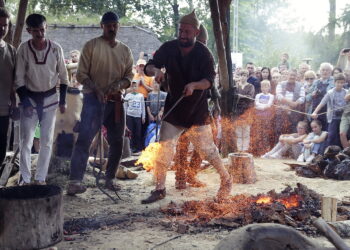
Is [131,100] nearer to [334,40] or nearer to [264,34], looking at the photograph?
[334,40]

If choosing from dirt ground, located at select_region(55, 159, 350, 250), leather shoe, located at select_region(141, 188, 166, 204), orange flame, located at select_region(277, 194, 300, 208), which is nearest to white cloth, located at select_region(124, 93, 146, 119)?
dirt ground, located at select_region(55, 159, 350, 250)

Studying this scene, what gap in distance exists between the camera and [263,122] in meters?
10.4

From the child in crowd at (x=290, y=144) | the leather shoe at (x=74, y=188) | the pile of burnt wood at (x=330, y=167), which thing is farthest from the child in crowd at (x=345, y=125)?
the leather shoe at (x=74, y=188)

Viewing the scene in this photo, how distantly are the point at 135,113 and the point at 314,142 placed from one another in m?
4.15

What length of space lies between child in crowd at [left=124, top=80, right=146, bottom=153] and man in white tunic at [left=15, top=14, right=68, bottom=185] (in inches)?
180

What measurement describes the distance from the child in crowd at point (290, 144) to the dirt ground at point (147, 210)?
141cm

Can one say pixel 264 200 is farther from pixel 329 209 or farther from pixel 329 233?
pixel 329 233

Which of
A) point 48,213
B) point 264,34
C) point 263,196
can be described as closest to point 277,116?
point 263,196

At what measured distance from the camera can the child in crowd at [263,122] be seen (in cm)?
1027

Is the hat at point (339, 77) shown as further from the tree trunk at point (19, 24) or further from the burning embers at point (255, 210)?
the tree trunk at point (19, 24)

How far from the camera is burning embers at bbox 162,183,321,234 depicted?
486 cm

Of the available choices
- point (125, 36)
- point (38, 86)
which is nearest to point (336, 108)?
point (38, 86)

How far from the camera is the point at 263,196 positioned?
579 cm

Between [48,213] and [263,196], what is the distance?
3.11 metres
